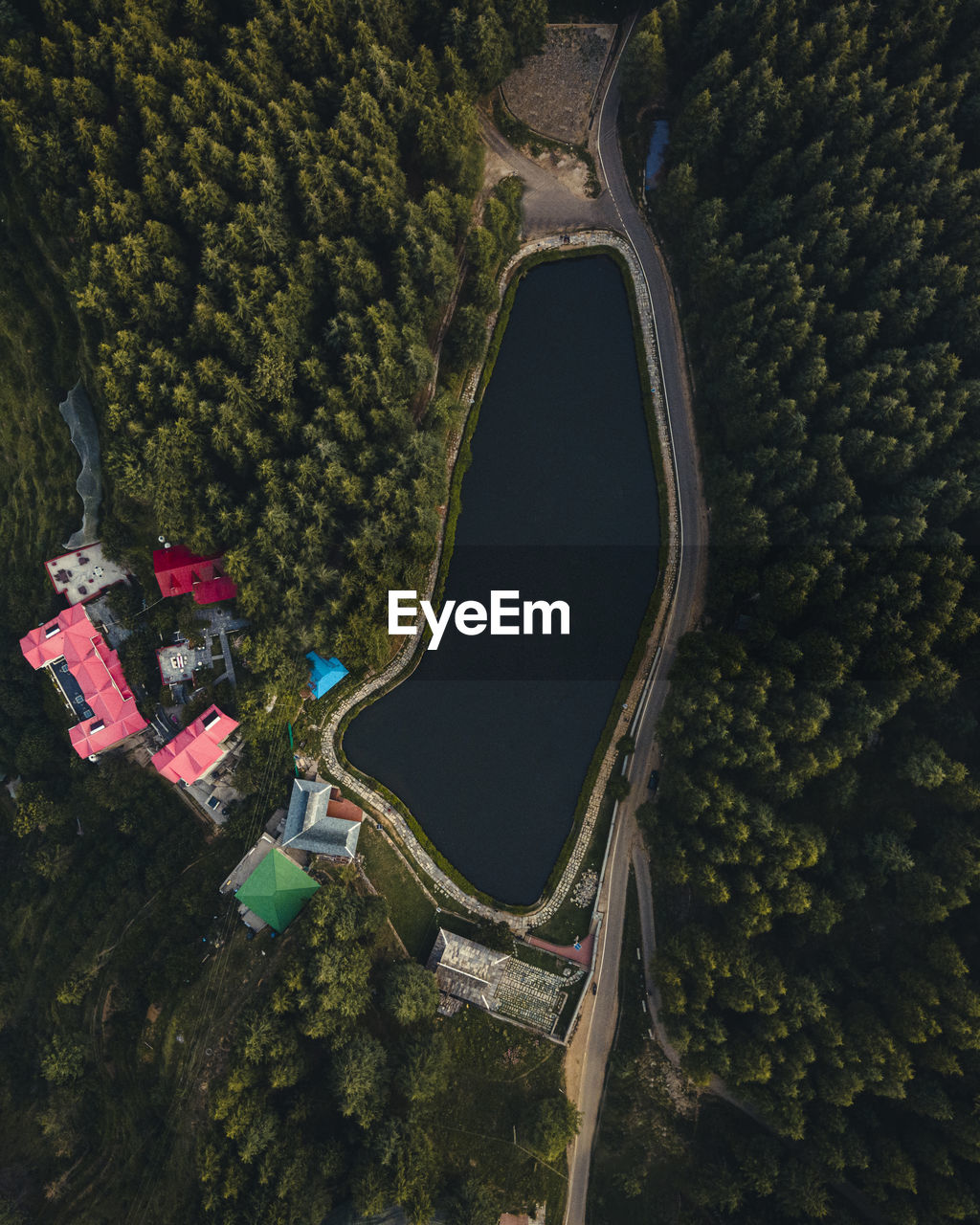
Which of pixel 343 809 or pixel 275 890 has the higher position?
pixel 343 809

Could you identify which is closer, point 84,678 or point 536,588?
point 84,678

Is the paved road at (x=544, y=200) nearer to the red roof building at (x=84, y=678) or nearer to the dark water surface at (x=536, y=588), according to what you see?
the dark water surface at (x=536, y=588)

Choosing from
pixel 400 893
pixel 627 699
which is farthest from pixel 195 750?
pixel 627 699

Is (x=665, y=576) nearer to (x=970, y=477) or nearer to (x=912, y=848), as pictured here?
(x=970, y=477)

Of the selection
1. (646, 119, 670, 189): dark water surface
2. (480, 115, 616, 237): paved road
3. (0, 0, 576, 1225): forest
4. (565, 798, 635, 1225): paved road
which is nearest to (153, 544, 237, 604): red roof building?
(0, 0, 576, 1225): forest

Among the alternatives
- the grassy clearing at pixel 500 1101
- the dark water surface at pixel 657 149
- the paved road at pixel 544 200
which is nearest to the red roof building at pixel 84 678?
the grassy clearing at pixel 500 1101

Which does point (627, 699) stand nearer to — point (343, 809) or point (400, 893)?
point (400, 893)
